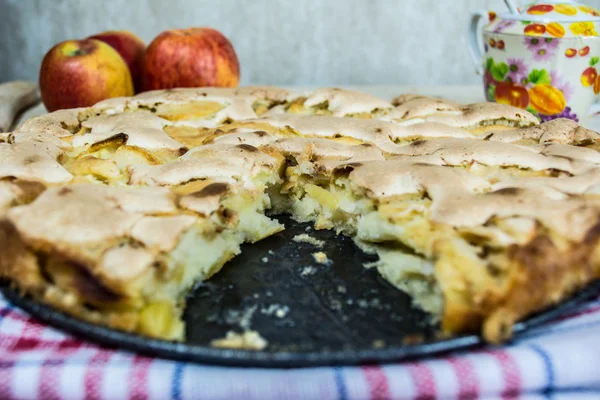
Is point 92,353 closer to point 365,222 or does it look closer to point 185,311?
point 185,311

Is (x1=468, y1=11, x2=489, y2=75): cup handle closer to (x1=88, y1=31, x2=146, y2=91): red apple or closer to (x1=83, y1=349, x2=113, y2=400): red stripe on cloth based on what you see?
(x1=88, y1=31, x2=146, y2=91): red apple

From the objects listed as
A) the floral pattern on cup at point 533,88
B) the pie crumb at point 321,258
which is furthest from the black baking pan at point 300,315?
the floral pattern on cup at point 533,88

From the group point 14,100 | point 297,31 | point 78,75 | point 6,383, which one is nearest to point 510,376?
point 6,383

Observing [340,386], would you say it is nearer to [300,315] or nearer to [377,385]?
[377,385]

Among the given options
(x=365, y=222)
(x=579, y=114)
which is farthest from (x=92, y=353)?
(x=579, y=114)

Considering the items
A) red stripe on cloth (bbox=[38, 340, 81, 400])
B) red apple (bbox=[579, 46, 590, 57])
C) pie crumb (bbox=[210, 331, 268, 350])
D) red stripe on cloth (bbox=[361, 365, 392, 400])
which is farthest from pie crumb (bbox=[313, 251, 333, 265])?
red apple (bbox=[579, 46, 590, 57])
